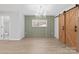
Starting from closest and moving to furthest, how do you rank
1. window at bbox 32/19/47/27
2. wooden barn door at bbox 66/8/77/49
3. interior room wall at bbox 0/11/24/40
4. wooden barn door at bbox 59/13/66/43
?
wooden barn door at bbox 66/8/77/49 < window at bbox 32/19/47/27 < interior room wall at bbox 0/11/24/40 < wooden barn door at bbox 59/13/66/43

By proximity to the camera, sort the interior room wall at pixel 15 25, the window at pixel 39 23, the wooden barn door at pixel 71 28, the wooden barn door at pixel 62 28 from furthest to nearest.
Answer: the wooden barn door at pixel 62 28 → the interior room wall at pixel 15 25 → the window at pixel 39 23 → the wooden barn door at pixel 71 28

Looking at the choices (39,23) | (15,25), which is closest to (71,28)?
(39,23)

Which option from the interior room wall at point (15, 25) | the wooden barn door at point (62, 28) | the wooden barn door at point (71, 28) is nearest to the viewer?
the wooden barn door at point (71, 28)

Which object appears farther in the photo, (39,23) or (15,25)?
(15,25)

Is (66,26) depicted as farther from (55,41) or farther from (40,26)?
(40,26)

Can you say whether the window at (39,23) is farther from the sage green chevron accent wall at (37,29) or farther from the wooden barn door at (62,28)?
the wooden barn door at (62,28)

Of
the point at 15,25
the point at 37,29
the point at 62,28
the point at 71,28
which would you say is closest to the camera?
the point at 37,29

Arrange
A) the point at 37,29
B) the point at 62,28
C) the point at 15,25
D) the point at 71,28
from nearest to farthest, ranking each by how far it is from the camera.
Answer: the point at 37,29 → the point at 71,28 → the point at 15,25 → the point at 62,28

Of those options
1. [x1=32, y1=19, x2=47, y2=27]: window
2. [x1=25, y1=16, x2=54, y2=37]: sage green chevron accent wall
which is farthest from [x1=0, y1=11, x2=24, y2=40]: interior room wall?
[x1=32, y1=19, x2=47, y2=27]: window

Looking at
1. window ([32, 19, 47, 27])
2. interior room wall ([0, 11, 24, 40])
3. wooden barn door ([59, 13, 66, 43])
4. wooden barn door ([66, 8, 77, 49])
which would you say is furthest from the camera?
wooden barn door ([59, 13, 66, 43])

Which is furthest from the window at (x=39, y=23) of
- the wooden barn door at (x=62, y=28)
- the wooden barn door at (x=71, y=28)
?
the wooden barn door at (x=62, y=28)

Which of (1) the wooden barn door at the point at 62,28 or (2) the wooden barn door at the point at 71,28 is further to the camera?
(1) the wooden barn door at the point at 62,28

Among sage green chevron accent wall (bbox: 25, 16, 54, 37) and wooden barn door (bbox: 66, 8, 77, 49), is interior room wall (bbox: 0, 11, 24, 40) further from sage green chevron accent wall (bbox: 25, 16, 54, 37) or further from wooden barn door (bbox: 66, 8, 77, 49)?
wooden barn door (bbox: 66, 8, 77, 49)

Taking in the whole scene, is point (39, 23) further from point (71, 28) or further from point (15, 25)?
point (15, 25)
